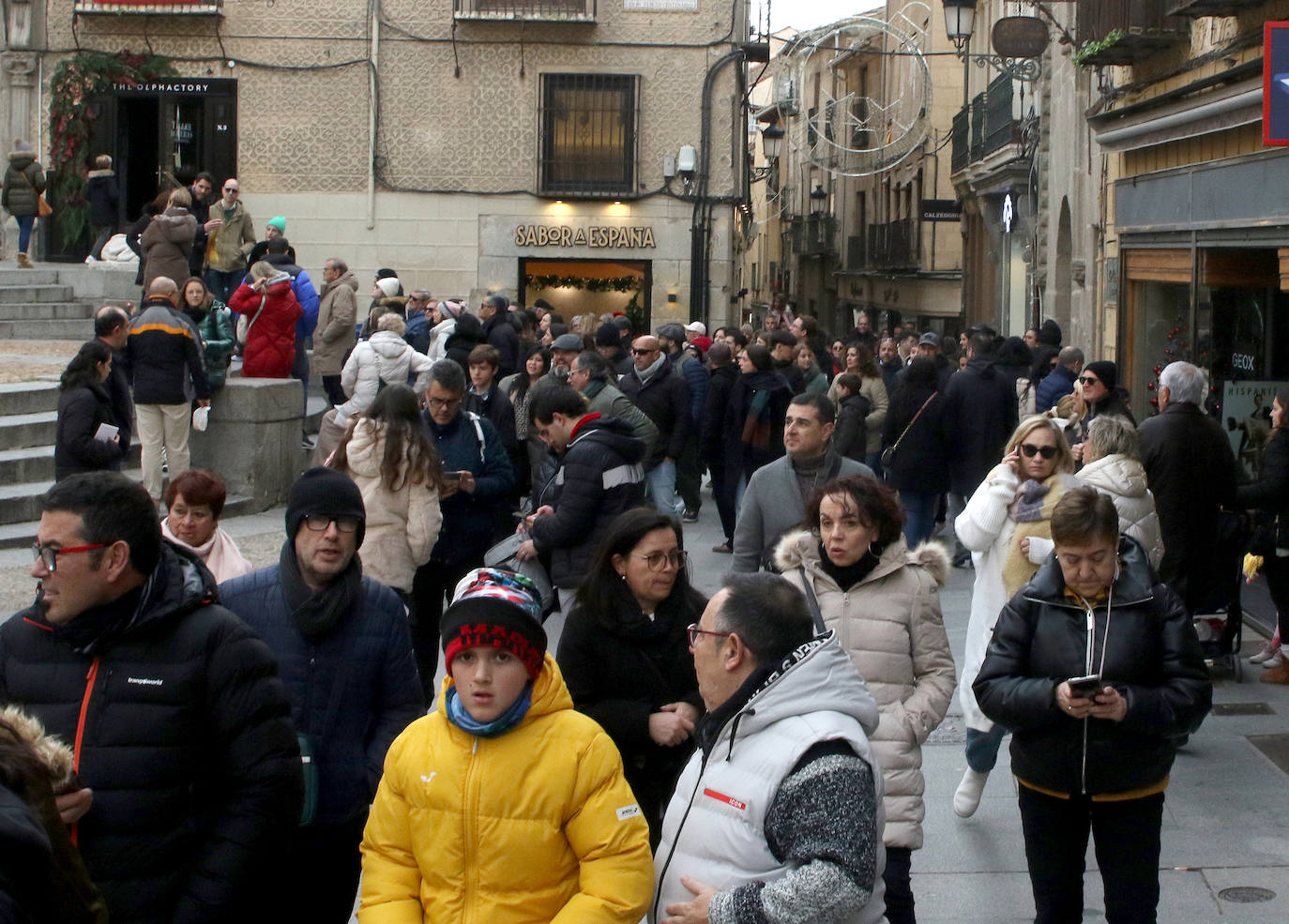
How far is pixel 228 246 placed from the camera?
59.6 feet

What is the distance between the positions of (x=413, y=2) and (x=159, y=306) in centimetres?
1243

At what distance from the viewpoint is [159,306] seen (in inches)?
459

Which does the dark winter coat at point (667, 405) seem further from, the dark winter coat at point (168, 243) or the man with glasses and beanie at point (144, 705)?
the man with glasses and beanie at point (144, 705)

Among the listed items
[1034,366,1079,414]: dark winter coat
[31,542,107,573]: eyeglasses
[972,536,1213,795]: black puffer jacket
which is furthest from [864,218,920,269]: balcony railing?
[31,542,107,573]: eyeglasses

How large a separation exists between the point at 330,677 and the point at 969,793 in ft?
9.97

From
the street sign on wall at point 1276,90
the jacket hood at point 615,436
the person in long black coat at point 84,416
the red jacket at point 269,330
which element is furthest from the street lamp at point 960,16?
the jacket hood at point 615,436

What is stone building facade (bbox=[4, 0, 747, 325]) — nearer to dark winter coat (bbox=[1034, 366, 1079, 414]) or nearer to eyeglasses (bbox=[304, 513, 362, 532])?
dark winter coat (bbox=[1034, 366, 1079, 414])

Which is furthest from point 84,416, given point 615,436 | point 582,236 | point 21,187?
point 582,236

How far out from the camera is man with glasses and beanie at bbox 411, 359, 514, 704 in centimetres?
715

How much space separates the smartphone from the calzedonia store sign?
63.5 ft

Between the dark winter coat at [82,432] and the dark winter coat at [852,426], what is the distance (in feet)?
16.3

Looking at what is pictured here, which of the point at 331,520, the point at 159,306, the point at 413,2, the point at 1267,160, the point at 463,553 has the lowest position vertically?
the point at 463,553

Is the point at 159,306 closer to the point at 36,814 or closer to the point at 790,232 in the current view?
the point at 36,814

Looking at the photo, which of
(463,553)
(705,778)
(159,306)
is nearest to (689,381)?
(159,306)
